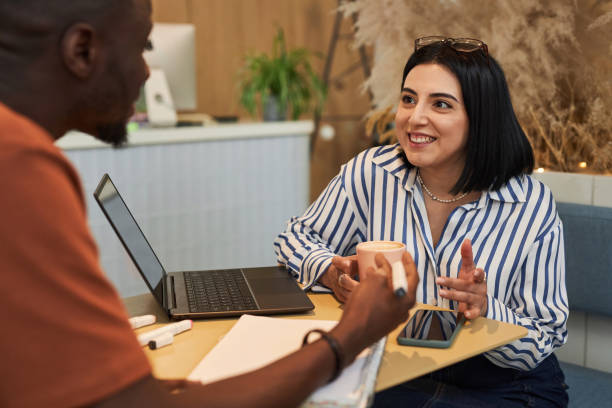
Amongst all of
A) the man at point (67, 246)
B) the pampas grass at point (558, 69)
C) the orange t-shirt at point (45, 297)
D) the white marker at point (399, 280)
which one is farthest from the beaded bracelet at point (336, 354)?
the pampas grass at point (558, 69)

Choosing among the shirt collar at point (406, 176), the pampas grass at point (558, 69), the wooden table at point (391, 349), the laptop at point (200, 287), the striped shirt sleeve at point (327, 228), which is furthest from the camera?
the pampas grass at point (558, 69)

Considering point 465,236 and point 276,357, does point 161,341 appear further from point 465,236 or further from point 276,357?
point 465,236

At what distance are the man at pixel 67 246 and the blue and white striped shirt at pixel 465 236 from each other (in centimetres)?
65

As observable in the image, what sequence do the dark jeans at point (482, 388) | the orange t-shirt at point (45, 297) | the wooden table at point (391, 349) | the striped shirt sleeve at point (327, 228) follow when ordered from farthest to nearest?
the striped shirt sleeve at point (327, 228)
the dark jeans at point (482, 388)
the wooden table at point (391, 349)
the orange t-shirt at point (45, 297)

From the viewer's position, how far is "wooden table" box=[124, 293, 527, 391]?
0.95 m

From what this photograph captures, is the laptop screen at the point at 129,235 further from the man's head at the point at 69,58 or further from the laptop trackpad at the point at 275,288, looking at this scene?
the man's head at the point at 69,58

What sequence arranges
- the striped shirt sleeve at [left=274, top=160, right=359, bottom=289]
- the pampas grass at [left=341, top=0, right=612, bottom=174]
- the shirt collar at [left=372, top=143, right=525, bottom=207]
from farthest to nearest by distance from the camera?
the pampas grass at [left=341, top=0, right=612, bottom=174]
the striped shirt sleeve at [left=274, top=160, right=359, bottom=289]
the shirt collar at [left=372, top=143, right=525, bottom=207]

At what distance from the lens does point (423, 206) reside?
1.50m

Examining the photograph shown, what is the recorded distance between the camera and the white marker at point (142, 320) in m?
1.14

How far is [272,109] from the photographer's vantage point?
12.4 ft

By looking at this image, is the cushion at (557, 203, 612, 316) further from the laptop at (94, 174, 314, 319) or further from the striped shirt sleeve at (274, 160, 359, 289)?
the laptop at (94, 174, 314, 319)

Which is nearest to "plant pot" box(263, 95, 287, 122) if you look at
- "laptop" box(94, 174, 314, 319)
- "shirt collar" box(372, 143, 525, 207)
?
"shirt collar" box(372, 143, 525, 207)

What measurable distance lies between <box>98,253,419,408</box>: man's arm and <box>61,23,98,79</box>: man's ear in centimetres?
33

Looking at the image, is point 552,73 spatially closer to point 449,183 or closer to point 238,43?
point 449,183
